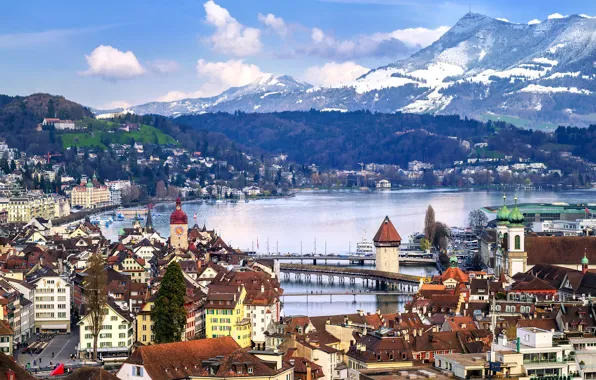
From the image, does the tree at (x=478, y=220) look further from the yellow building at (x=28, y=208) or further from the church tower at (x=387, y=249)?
the yellow building at (x=28, y=208)

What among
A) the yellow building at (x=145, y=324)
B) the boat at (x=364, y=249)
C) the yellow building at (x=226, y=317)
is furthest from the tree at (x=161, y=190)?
the yellow building at (x=226, y=317)

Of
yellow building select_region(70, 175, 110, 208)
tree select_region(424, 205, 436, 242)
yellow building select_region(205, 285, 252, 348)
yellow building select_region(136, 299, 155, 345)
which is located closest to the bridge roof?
tree select_region(424, 205, 436, 242)

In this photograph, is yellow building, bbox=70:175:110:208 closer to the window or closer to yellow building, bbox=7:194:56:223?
yellow building, bbox=7:194:56:223

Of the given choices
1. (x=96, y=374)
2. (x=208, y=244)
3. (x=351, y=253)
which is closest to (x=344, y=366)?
(x=96, y=374)

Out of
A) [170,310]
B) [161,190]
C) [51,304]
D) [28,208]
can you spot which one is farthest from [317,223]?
[170,310]

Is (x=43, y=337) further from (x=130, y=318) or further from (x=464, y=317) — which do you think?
(x=464, y=317)

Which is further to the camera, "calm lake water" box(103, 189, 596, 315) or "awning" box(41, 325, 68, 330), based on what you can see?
"calm lake water" box(103, 189, 596, 315)

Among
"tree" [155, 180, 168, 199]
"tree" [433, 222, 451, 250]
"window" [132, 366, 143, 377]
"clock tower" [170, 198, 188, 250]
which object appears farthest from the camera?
"tree" [155, 180, 168, 199]
